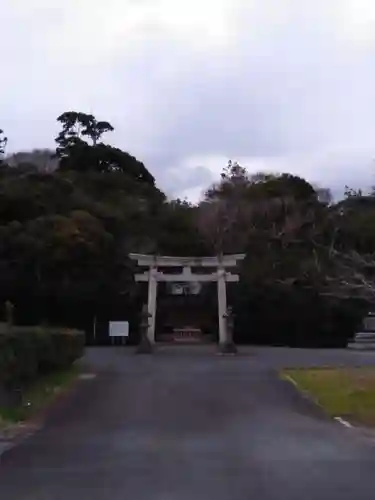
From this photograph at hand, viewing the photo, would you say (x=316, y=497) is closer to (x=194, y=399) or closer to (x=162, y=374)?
(x=194, y=399)

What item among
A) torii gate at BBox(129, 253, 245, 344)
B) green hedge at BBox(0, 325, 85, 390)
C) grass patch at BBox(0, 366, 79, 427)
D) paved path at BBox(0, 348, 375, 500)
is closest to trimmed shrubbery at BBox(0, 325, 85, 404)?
green hedge at BBox(0, 325, 85, 390)

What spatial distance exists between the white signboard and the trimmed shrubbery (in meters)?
18.6

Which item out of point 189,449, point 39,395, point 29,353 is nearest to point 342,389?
point 39,395

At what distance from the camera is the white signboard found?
46375 millimetres

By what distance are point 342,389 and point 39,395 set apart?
22.5 feet

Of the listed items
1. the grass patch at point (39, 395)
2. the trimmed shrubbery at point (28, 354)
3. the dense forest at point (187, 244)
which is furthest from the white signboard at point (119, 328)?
the trimmed shrubbery at point (28, 354)

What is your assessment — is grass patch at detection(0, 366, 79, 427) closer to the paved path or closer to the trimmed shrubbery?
the trimmed shrubbery

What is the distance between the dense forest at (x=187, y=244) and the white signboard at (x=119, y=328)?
963mm

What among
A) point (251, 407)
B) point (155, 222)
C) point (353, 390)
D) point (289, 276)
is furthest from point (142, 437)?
point (155, 222)

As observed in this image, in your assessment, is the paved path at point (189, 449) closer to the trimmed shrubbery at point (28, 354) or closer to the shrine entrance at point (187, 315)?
the trimmed shrubbery at point (28, 354)

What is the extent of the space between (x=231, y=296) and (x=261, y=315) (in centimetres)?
175

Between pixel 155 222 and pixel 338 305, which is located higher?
pixel 155 222

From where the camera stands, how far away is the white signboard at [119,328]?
4638cm

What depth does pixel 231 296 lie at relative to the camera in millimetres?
48062
